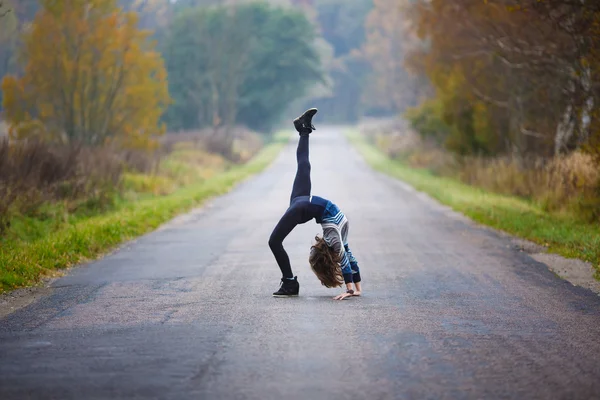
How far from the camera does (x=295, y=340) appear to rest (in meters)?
8.38

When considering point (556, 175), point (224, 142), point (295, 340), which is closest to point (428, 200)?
point (556, 175)

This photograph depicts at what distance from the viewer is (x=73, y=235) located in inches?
631

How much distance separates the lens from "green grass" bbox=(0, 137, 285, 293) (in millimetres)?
12953

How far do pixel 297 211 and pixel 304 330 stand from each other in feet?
7.58

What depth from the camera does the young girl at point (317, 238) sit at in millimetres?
10797

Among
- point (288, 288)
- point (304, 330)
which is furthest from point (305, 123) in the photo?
point (304, 330)

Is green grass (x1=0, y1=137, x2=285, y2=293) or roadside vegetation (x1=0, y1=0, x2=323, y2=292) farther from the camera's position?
roadside vegetation (x1=0, y1=0, x2=323, y2=292)

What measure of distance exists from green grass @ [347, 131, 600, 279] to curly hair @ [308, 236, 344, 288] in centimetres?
387

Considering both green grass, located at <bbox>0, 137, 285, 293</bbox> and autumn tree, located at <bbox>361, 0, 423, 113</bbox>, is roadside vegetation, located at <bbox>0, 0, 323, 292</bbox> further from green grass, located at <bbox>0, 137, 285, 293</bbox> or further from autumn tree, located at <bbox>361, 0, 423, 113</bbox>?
autumn tree, located at <bbox>361, 0, 423, 113</bbox>

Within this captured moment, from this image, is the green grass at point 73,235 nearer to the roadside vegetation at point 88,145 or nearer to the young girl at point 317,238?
the roadside vegetation at point 88,145

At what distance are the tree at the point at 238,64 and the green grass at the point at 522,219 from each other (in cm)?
2950

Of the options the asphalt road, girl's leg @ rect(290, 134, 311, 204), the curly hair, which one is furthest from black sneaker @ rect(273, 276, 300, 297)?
girl's leg @ rect(290, 134, 311, 204)

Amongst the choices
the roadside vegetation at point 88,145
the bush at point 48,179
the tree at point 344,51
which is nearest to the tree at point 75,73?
the roadside vegetation at point 88,145

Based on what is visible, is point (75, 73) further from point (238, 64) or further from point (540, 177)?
point (238, 64)
